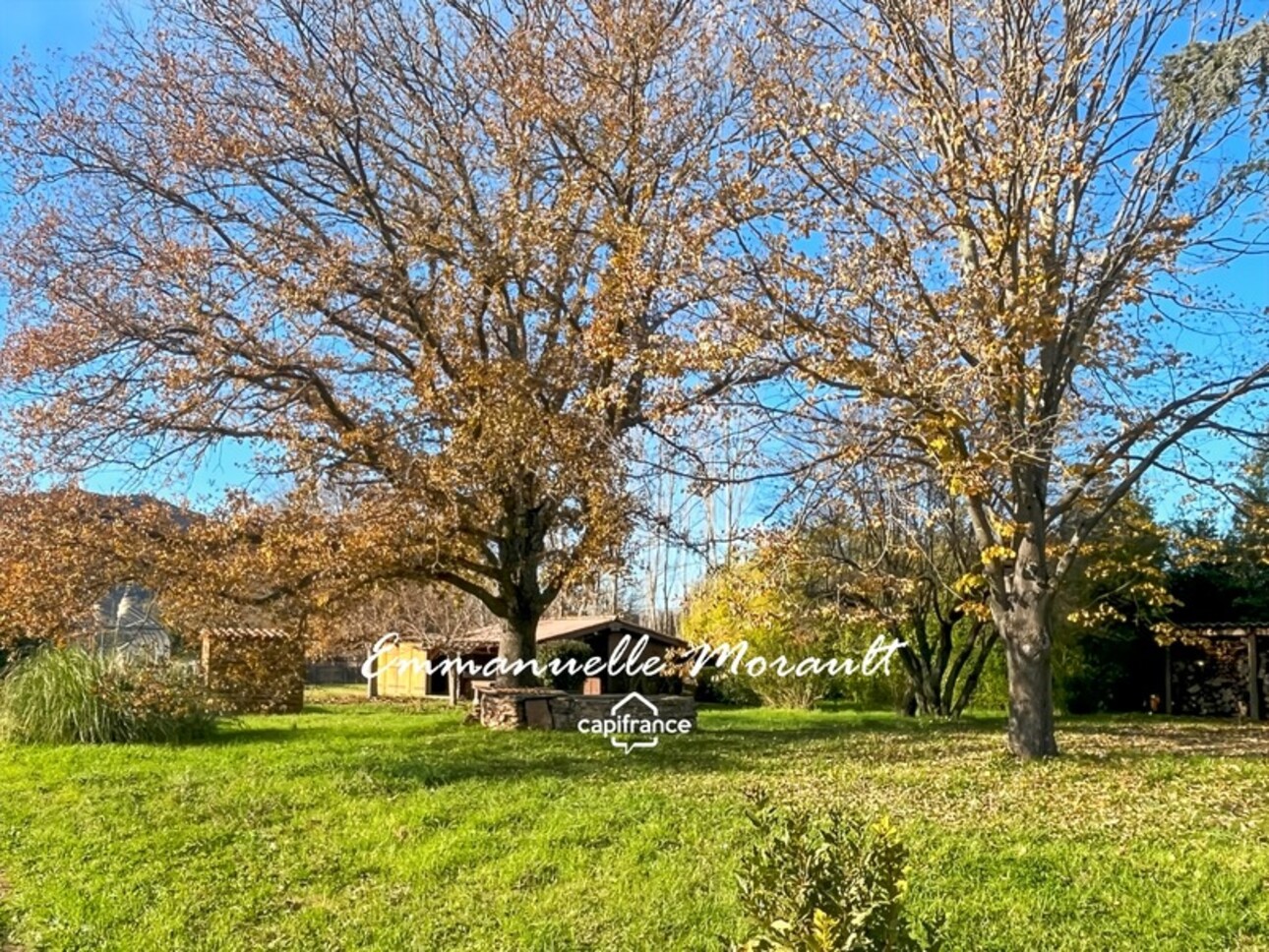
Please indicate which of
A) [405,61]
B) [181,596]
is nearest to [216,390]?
[181,596]

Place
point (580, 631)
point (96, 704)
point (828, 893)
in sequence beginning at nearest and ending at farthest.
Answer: point (828, 893)
point (96, 704)
point (580, 631)

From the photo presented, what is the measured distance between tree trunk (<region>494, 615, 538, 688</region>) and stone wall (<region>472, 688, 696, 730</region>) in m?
0.60

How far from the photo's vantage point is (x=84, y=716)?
40.8ft

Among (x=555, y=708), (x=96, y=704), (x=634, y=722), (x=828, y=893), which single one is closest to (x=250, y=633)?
(x=96, y=704)

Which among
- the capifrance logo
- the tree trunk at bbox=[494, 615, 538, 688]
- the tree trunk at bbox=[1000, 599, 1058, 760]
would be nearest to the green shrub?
the tree trunk at bbox=[1000, 599, 1058, 760]

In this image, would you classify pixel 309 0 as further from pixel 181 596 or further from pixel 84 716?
pixel 84 716

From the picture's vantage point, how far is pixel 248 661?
479 inches

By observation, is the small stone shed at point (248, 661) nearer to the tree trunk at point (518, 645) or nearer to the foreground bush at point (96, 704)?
the foreground bush at point (96, 704)

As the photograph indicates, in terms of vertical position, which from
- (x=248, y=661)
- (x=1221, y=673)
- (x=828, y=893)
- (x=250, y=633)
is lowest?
(x=1221, y=673)

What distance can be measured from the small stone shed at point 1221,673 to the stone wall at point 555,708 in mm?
9595

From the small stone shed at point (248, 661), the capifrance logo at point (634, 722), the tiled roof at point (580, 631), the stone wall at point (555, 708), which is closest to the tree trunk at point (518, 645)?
the stone wall at point (555, 708)

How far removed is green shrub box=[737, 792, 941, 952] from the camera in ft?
9.15

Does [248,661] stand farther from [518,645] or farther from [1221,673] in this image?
[1221,673]

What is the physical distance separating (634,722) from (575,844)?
257 inches
